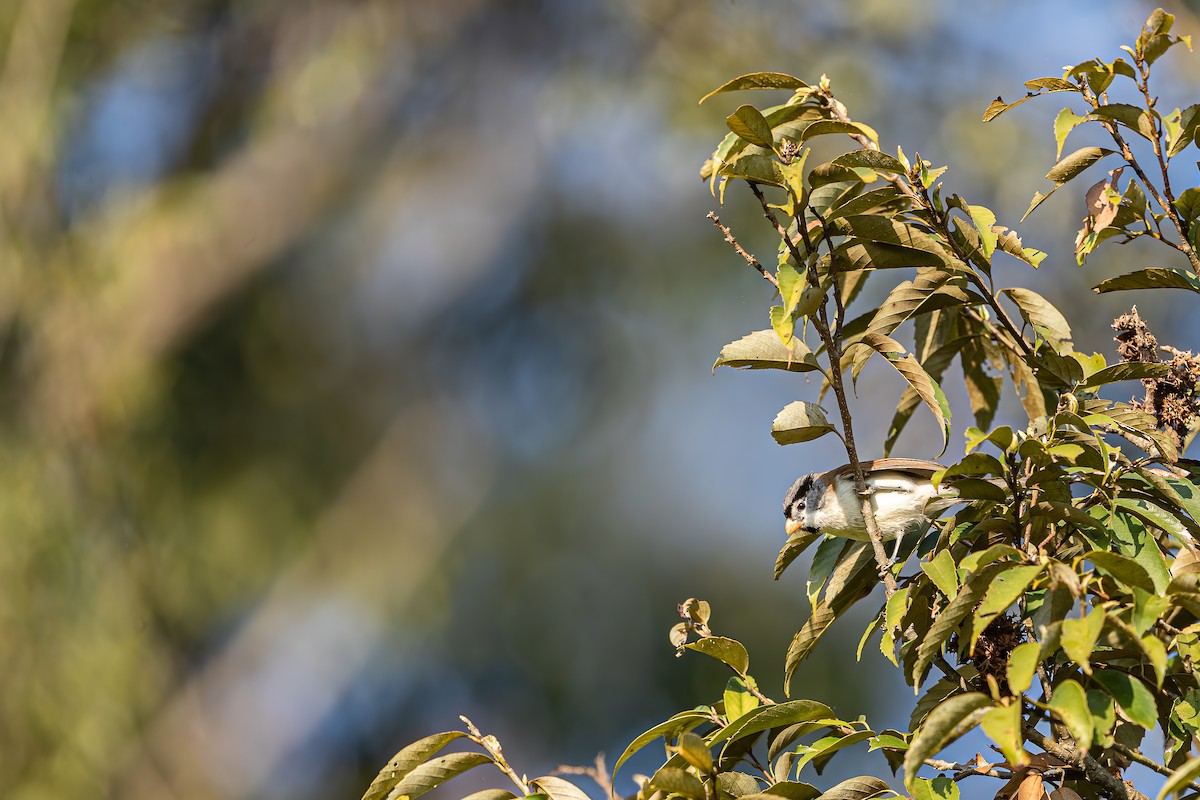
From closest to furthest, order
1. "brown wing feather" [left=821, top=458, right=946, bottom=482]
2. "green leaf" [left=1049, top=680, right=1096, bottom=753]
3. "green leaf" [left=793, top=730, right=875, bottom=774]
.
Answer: "green leaf" [left=1049, top=680, right=1096, bottom=753], "green leaf" [left=793, top=730, right=875, bottom=774], "brown wing feather" [left=821, top=458, right=946, bottom=482]

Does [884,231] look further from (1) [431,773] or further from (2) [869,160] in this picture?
(1) [431,773]

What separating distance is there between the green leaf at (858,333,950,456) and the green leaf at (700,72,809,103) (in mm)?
299

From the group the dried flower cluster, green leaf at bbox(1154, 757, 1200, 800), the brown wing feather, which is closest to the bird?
the brown wing feather

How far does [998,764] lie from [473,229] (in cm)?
475

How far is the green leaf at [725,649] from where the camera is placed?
1.20 m

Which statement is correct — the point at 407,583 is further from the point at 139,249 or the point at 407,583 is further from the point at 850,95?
the point at 850,95

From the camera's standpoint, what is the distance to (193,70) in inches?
207

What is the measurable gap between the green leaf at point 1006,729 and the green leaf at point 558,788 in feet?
1.33

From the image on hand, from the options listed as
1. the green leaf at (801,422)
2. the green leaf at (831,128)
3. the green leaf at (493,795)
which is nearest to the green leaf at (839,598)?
the green leaf at (801,422)

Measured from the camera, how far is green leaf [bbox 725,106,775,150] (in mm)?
1151

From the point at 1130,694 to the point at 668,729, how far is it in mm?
455

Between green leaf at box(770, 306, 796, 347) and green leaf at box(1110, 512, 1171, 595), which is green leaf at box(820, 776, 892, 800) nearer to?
green leaf at box(1110, 512, 1171, 595)

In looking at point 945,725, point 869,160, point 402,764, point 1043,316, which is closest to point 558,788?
point 402,764

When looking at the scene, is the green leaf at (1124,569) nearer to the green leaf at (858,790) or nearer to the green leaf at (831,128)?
the green leaf at (858,790)
